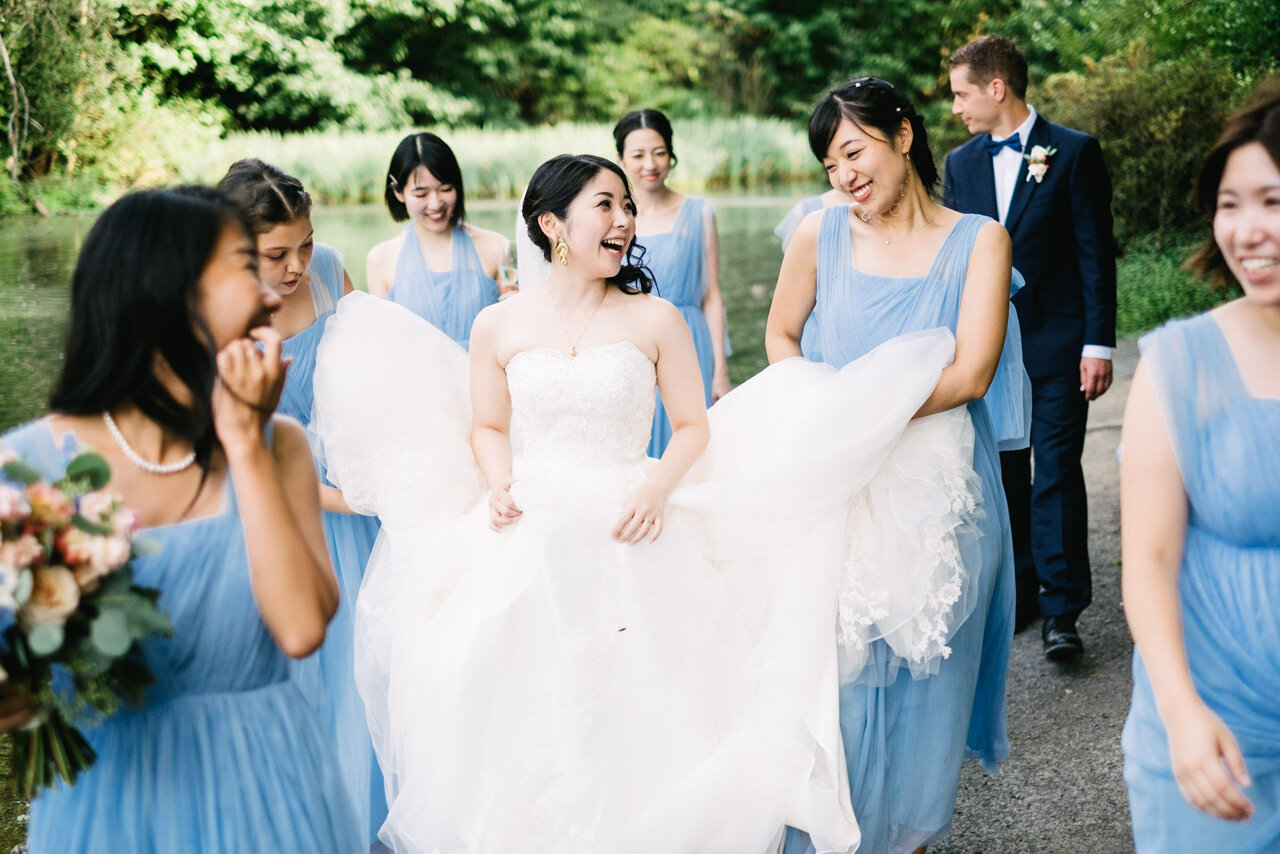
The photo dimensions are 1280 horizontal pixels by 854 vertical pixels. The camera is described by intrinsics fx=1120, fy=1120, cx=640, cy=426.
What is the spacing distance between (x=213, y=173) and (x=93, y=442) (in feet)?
36.6

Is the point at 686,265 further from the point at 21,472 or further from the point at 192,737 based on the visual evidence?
the point at 21,472

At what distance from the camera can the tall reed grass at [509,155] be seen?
14.5 m

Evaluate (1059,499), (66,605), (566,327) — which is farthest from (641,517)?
(1059,499)

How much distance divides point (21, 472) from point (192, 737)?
54 centimetres

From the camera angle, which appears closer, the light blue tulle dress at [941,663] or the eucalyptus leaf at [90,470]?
the eucalyptus leaf at [90,470]

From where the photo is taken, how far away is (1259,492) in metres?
1.91

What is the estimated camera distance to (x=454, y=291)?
563 cm

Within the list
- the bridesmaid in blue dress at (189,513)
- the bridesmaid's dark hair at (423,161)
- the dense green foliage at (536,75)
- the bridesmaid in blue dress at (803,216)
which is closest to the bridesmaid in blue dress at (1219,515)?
the bridesmaid in blue dress at (189,513)

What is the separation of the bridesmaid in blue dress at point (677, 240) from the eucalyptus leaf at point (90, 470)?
458 centimetres

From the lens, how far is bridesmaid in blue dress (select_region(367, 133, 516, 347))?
17.9 feet

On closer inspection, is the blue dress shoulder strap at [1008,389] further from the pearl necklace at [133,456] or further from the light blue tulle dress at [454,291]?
the light blue tulle dress at [454,291]

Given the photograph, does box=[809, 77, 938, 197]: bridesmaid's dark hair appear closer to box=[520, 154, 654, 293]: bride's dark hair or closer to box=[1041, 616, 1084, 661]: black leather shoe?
box=[520, 154, 654, 293]: bride's dark hair

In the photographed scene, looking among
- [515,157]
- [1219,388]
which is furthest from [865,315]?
[515,157]

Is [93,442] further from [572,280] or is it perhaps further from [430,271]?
[430,271]
